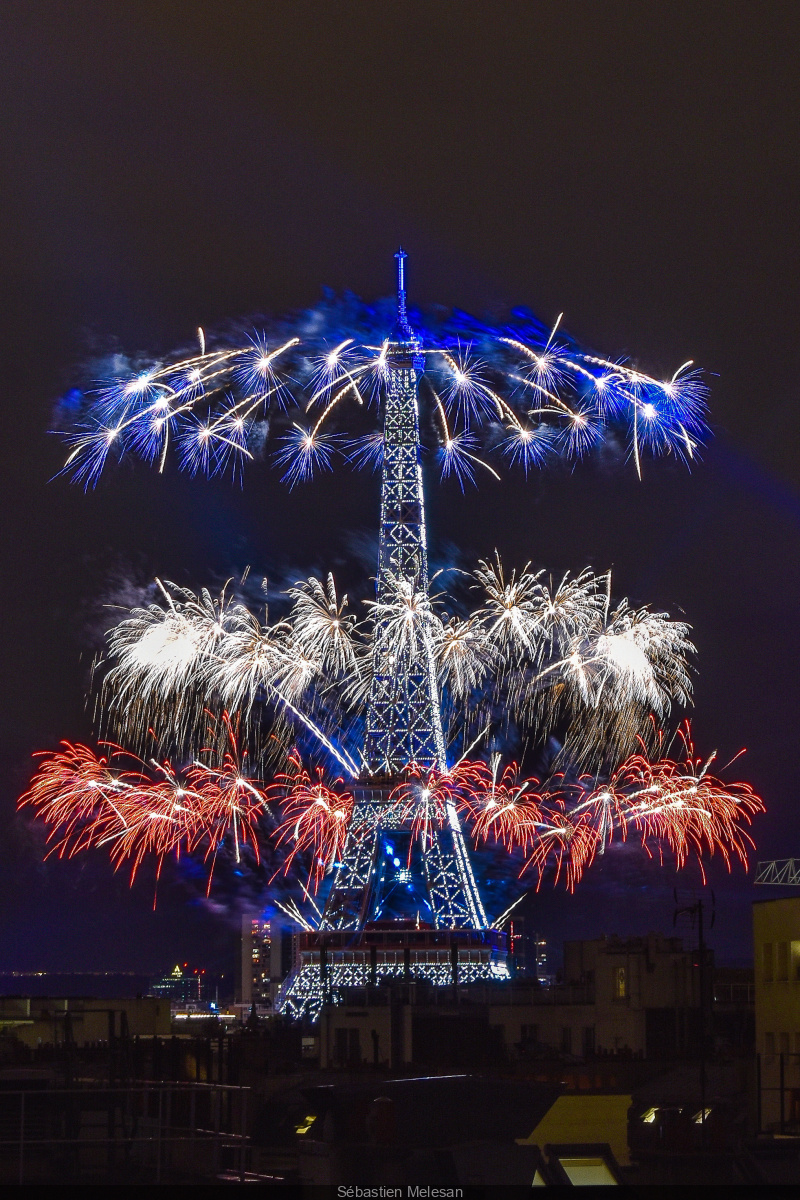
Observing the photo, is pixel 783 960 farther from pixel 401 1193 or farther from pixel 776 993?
pixel 401 1193

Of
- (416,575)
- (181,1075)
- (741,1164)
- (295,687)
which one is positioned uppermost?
(416,575)

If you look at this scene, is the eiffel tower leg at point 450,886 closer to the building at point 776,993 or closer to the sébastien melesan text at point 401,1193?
the building at point 776,993

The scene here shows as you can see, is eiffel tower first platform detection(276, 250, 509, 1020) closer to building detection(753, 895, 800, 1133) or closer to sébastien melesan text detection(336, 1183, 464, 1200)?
building detection(753, 895, 800, 1133)

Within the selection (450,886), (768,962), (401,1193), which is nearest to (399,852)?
(450,886)

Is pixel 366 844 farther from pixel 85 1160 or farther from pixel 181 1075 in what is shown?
pixel 85 1160

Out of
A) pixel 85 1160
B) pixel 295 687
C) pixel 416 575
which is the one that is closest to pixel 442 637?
pixel 295 687

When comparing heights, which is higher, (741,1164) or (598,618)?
(598,618)
